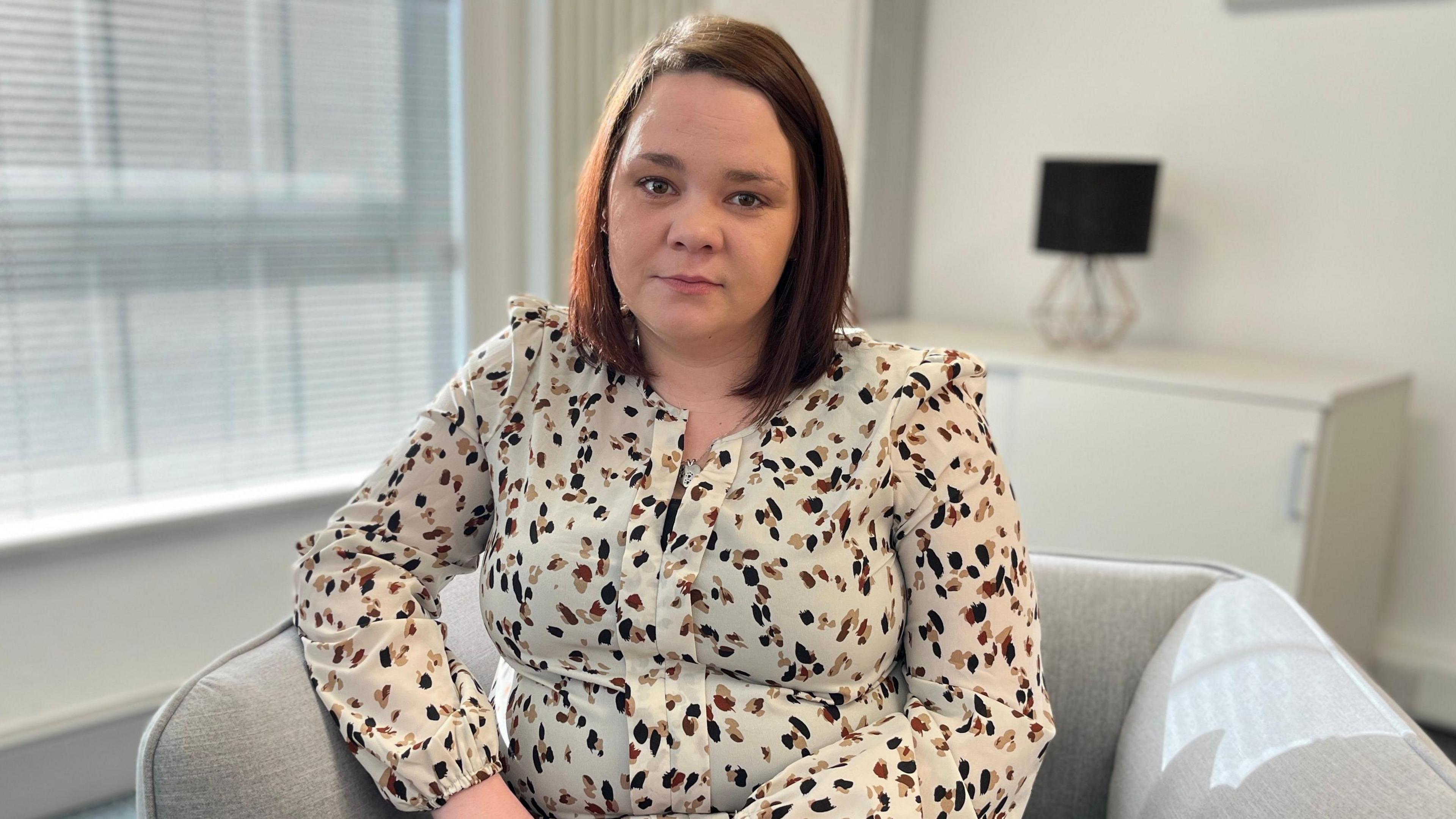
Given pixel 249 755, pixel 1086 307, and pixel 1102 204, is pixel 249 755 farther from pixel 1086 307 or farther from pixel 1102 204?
pixel 1086 307

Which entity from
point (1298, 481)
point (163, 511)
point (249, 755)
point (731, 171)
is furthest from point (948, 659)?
point (163, 511)

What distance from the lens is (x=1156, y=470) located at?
252 cm

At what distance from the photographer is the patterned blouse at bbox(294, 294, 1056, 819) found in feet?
3.83

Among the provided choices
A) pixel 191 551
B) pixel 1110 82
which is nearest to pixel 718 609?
pixel 191 551

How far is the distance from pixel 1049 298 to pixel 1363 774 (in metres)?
2.11

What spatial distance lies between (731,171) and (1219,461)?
64.0 inches

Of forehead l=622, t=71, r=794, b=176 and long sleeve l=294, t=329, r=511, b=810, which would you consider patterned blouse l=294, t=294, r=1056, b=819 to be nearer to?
long sleeve l=294, t=329, r=511, b=810

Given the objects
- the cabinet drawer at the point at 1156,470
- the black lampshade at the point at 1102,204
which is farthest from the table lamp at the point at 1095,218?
the cabinet drawer at the point at 1156,470

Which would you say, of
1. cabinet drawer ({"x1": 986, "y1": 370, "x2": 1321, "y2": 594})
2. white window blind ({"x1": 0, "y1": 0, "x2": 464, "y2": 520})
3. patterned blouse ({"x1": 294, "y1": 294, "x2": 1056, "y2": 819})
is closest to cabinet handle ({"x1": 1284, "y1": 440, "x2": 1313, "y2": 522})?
cabinet drawer ({"x1": 986, "y1": 370, "x2": 1321, "y2": 594})

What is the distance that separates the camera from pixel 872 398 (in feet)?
4.09

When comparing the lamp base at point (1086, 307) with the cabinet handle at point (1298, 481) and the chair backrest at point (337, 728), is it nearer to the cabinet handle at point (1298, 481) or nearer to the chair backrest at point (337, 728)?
the cabinet handle at point (1298, 481)

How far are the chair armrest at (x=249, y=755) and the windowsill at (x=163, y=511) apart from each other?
2.79ft

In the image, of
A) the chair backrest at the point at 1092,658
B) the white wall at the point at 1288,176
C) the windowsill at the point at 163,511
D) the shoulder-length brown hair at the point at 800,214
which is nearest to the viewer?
the shoulder-length brown hair at the point at 800,214

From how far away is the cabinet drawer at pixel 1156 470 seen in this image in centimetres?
237
